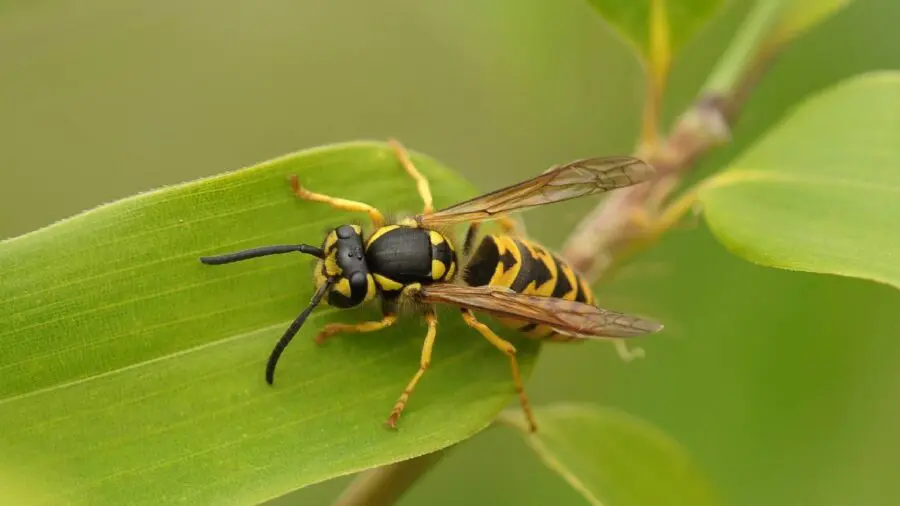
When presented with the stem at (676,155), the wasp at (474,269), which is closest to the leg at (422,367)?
the wasp at (474,269)

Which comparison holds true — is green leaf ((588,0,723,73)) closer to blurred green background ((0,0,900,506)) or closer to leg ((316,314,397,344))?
blurred green background ((0,0,900,506))

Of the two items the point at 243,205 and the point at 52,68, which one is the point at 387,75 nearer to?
the point at 52,68

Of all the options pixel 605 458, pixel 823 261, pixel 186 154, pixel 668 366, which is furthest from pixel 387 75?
pixel 823 261

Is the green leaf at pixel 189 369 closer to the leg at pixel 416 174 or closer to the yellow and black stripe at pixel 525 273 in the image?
A: the leg at pixel 416 174

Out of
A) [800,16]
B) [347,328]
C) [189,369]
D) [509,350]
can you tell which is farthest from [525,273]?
[800,16]

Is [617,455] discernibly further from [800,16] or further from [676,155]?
[800,16]

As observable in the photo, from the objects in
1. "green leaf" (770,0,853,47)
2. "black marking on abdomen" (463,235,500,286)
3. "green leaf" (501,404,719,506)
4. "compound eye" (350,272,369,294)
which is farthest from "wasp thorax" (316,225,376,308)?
"green leaf" (770,0,853,47)
